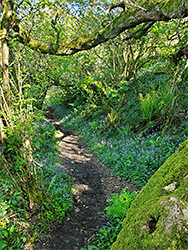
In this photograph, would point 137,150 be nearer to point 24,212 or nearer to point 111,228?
point 111,228

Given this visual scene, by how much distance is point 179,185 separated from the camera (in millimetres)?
967

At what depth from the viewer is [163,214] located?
873 mm

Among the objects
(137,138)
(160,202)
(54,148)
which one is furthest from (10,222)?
(137,138)

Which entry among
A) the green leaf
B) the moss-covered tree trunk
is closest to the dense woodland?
the moss-covered tree trunk

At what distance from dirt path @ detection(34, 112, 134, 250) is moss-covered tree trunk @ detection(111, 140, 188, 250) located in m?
2.11

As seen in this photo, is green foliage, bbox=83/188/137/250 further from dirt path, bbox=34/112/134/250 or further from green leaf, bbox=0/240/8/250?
green leaf, bbox=0/240/8/250

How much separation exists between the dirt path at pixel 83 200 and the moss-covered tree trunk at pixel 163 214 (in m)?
2.11

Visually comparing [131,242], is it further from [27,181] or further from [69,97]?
[69,97]

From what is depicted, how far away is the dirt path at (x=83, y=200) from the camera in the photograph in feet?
8.96

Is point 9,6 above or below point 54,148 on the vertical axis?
above

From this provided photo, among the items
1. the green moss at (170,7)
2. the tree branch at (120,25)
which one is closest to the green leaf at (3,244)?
the tree branch at (120,25)

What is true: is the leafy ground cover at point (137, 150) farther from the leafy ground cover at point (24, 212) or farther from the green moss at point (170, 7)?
the green moss at point (170, 7)

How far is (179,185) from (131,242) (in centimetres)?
44

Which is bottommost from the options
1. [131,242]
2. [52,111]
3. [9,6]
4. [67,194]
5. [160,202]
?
[52,111]
